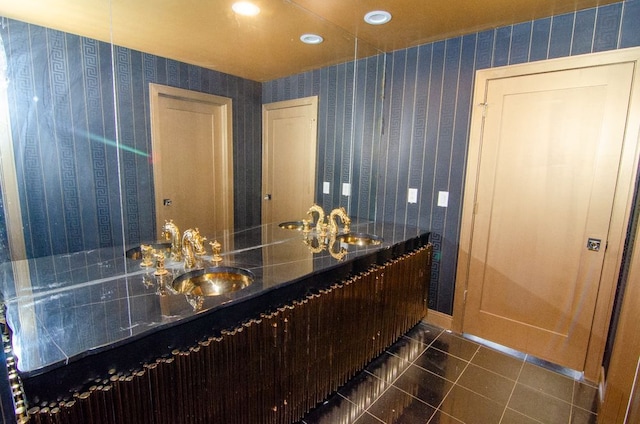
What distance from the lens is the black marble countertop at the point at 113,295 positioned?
92 cm

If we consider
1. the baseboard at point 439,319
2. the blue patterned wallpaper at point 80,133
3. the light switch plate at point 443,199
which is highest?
the blue patterned wallpaper at point 80,133

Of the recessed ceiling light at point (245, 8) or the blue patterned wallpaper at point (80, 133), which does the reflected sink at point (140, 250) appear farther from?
the recessed ceiling light at point (245, 8)

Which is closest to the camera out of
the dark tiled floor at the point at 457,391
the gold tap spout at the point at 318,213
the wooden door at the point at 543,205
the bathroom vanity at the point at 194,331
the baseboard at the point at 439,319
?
the bathroom vanity at the point at 194,331

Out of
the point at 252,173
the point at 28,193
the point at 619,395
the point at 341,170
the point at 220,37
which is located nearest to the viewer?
the point at 28,193

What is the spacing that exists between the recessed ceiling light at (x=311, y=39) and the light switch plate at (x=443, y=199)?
1.44 metres

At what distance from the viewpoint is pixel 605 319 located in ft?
6.52

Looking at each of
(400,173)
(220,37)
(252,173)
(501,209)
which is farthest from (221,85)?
(501,209)

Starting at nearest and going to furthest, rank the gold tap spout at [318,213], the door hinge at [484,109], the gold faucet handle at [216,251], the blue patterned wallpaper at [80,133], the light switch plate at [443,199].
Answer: the blue patterned wallpaper at [80,133]
the gold faucet handle at [216,251]
the door hinge at [484,109]
the gold tap spout at [318,213]
the light switch plate at [443,199]

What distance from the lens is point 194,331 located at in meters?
1.16

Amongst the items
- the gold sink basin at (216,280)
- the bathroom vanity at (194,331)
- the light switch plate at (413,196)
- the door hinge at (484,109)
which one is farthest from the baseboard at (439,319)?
the gold sink basin at (216,280)

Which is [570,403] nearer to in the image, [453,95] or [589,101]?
[589,101]

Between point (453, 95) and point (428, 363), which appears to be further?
point (453, 95)

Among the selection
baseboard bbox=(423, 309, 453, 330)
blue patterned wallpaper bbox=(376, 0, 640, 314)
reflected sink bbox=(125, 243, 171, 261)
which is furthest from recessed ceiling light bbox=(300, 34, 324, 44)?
baseboard bbox=(423, 309, 453, 330)

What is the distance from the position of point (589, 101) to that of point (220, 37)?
86.3 inches
